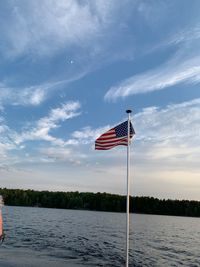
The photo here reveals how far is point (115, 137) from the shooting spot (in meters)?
19.8

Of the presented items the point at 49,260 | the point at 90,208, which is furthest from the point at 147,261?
the point at 90,208

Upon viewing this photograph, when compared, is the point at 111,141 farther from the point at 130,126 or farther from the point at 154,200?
the point at 154,200

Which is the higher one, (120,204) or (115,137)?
(120,204)

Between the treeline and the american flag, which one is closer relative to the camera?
the american flag

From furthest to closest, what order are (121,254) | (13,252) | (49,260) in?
(121,254)
(13,252)
(49,260)

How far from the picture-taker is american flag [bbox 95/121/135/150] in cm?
1955

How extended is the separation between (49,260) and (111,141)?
36.0 feet

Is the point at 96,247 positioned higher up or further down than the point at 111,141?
further down

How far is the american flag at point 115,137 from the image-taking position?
19547 millimetres

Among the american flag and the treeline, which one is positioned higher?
the treeline

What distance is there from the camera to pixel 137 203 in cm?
17912

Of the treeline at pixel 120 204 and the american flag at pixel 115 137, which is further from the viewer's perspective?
the treeline at pixel 120 204

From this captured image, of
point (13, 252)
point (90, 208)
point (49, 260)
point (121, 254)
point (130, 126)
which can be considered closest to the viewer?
point (130, 126)

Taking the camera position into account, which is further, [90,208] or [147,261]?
[90,208]
